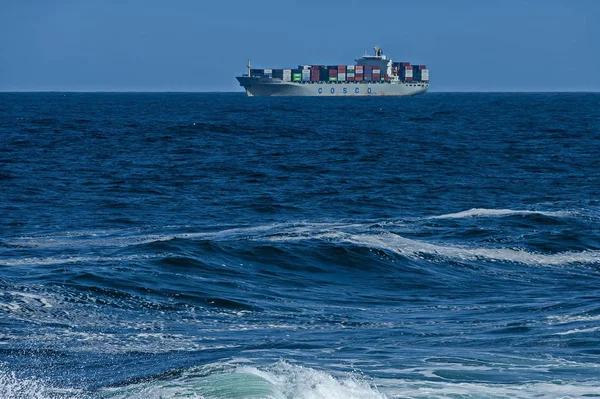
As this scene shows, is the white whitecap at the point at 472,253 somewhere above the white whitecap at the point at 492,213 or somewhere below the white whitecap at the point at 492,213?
below

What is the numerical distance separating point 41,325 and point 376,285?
7846mm

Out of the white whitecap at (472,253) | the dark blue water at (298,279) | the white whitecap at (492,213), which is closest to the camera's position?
the dark blue water at (298,279)

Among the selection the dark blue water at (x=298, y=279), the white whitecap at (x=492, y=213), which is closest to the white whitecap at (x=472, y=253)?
the dark blue water at (x=298, y=279)

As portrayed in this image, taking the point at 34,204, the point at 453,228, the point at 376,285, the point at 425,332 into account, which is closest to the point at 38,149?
the point at 34,204

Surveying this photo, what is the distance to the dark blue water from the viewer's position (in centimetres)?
1288

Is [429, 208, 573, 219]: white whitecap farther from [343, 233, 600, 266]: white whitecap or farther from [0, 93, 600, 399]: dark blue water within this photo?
[343, 233, 600, 266]: white whitecap

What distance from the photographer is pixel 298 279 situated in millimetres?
21297

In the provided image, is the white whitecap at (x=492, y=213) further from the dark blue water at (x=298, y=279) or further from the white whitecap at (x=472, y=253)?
the white whitecap at (x=472, y=253)

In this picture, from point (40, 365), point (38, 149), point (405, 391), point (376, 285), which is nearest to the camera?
point (405, 391)

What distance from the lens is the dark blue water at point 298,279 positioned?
12.9 meters

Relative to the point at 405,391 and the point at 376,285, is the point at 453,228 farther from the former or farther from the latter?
the point at 405,391

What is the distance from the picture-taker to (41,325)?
1579 centimetres

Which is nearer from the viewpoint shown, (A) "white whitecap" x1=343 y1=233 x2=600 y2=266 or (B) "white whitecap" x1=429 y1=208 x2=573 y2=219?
(A) "white whitecap" x1=343 y1=233 x2=600 y2=266

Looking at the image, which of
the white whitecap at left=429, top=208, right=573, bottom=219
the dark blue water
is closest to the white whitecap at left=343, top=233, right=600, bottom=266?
the dark blue water
